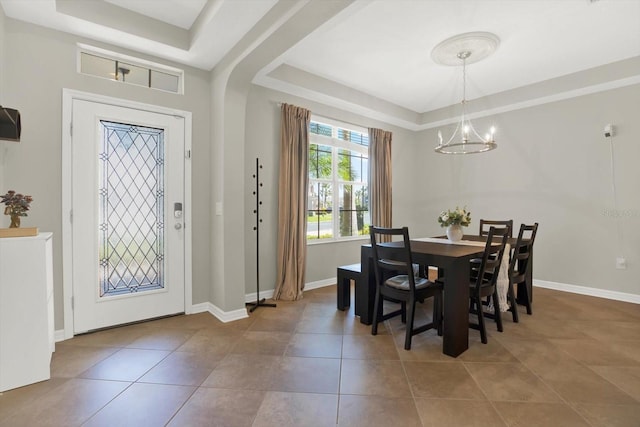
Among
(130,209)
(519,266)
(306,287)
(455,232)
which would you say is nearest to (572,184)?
(519,266)

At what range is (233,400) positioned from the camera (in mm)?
1829

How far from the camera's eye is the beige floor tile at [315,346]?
7.89 feet

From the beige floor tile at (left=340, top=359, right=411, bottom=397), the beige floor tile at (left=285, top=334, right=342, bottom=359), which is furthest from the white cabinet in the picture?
the beige floor tile at (left=340, top=359, right=411, bottom=397)

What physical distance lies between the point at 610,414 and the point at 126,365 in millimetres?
3078

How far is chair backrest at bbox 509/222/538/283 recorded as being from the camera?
9.69 feet

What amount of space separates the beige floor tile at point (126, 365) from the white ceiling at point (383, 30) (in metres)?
2.71

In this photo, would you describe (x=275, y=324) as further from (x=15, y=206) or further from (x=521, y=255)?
(x=521, y=255)

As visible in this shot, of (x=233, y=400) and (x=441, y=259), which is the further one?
(x=441, y=259)

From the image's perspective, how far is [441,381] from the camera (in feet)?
6.67

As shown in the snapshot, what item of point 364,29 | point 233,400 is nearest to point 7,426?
point 233,400

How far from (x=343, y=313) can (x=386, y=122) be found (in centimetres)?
347

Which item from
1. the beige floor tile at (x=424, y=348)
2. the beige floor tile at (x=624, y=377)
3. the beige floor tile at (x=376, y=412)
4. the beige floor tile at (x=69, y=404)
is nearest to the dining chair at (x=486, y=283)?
the beige floor tile at (x=424, y=348)

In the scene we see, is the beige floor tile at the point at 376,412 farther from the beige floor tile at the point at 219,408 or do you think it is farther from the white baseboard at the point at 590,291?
the white baseboard at the point at 590,291

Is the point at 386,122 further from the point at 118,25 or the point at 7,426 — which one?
the point at 7,426
